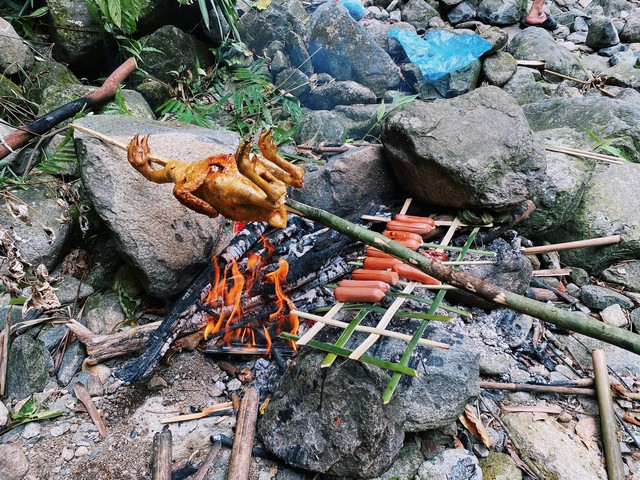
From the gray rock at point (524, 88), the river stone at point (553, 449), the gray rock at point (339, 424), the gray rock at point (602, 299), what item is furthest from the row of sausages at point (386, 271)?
the gray rock at point (524, 88)

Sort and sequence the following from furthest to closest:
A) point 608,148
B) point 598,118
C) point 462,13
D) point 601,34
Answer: point 462,13 → point 601,34 → point 598,118 → point 608,148

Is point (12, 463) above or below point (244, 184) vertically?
below

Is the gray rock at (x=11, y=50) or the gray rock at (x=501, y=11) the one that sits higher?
the gray rock at (x=11, y=50)

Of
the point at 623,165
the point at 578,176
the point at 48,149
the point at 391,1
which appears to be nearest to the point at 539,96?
the point at 623,165

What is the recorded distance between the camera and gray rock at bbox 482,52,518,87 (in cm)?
844

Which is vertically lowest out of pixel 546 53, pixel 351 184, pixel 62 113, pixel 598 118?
pixel 546 53

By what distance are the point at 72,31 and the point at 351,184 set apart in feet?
16.2

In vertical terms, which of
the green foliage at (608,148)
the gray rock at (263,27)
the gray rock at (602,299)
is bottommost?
the gray rock at (602,299)

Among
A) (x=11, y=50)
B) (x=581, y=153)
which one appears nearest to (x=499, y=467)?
(x=581, y=153)

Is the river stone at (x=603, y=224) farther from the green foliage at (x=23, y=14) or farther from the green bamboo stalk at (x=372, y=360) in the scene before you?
the green foliage at (x=23, y=14)

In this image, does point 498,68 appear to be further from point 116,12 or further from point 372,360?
point 372,360

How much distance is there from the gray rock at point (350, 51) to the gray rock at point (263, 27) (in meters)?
0.61

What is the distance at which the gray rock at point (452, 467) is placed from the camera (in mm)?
2943

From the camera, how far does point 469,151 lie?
402 cm
